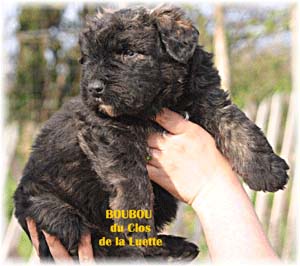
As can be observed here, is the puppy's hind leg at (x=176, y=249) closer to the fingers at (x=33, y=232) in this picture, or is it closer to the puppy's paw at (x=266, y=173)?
the puppy's paw at (x=266, y=173)

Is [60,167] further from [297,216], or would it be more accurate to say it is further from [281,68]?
[281,68]

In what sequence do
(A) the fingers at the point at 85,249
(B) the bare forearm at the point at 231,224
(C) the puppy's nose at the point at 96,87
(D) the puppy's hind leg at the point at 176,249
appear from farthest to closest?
(D) the puppy's hind leg at the point at 176,249 → (A) the fingers at the point at 85,249 → (C) the puppy's nose at the point at 96,87 → (B) the bare forearm at the point at 231,224

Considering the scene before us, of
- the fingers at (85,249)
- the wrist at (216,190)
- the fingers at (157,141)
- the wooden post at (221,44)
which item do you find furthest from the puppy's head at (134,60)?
the wooden post at (221,44)

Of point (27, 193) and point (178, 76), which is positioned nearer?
point (178, 76)

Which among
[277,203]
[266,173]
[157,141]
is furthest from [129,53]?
[277,203]

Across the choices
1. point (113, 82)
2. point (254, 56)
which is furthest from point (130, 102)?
point (254, 56)

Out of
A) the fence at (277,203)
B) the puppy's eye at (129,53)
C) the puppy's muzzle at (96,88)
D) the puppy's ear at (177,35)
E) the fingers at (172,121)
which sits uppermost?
the puppy's ear at (177,35)

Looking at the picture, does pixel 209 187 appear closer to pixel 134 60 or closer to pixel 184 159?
pixel 184 159
